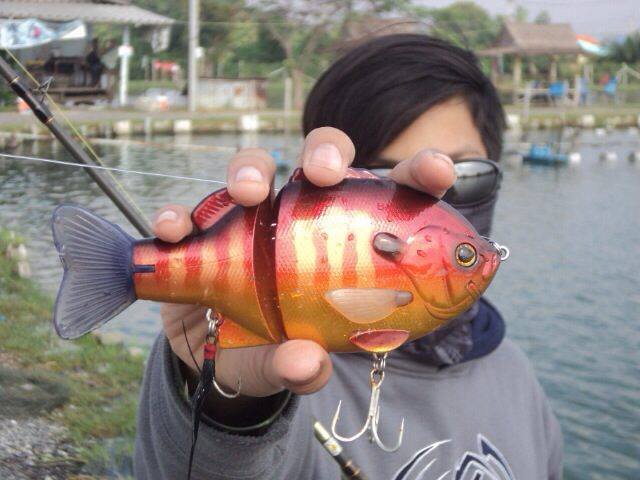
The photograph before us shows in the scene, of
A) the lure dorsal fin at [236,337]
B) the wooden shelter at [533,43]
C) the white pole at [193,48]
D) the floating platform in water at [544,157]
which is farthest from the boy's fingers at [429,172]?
the wooden shelter at [533,43]

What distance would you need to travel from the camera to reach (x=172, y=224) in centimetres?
100

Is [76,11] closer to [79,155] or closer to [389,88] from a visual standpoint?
[79,155]

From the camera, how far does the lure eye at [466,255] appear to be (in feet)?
3.31

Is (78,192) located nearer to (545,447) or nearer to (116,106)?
(545,447)

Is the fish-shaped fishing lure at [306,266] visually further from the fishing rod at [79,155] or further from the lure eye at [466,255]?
the fishing rod at [79,155]

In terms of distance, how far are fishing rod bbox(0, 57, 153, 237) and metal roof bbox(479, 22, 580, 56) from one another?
1294 inches

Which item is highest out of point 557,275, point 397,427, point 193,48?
point 397,427

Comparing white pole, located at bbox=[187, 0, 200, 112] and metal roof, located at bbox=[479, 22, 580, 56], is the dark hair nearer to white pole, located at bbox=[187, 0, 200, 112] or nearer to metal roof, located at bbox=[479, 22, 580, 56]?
white pole, located at bbox=[187, 0, 200, 112]

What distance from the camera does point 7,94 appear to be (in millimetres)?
3951

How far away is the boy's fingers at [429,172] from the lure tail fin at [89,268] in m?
0.37

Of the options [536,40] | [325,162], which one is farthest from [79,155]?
[536,40]

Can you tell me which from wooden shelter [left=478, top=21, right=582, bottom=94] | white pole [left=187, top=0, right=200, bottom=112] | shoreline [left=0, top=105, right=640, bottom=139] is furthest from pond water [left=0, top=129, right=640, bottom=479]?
wooden shelter [left=478, top=21, right=582, bottom=94]

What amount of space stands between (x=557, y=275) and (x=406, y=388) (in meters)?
8.80

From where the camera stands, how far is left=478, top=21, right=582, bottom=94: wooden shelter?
111 ft
